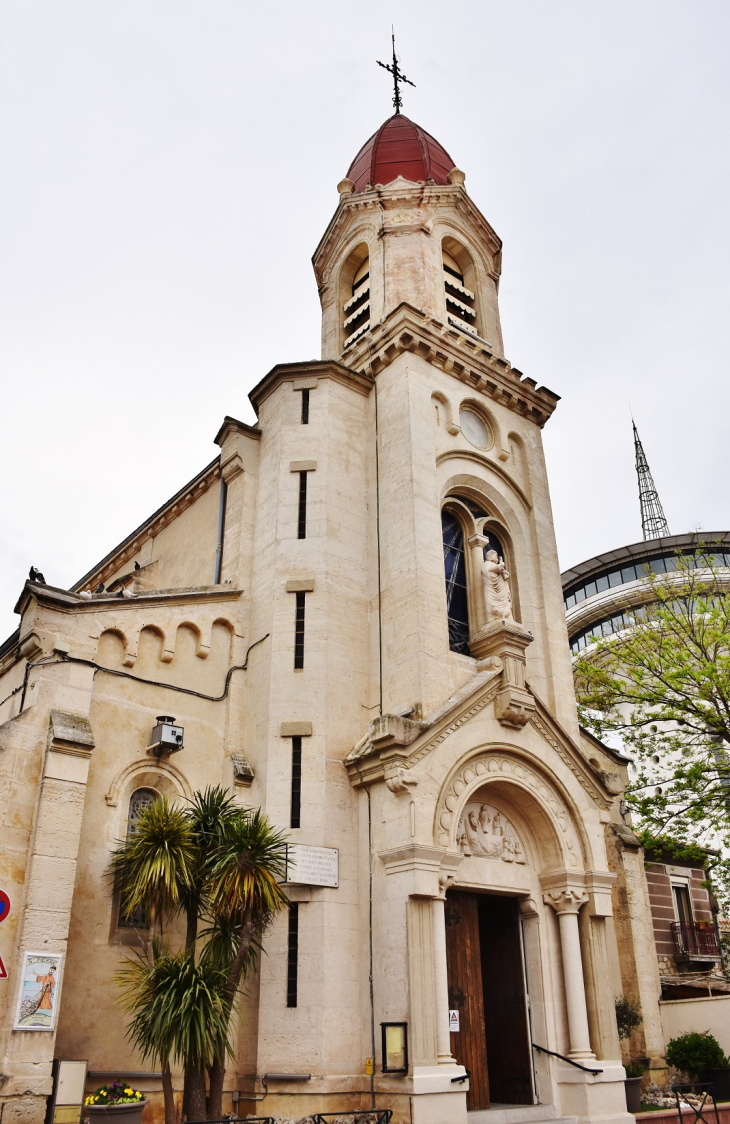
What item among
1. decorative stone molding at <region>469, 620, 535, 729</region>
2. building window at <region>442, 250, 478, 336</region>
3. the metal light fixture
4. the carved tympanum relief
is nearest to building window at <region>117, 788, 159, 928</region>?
the metal light fixture

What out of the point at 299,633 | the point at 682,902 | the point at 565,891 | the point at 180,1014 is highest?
the point at 299,633

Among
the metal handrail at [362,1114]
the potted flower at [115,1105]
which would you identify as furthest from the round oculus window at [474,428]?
the potted flower at [115,1105]

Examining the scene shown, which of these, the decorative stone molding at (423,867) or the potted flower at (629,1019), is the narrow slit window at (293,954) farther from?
the potted flower at (629,1019)

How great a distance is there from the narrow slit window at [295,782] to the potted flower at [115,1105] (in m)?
5.06

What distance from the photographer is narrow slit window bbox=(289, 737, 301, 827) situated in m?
16.4

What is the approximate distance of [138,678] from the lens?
53.9ft

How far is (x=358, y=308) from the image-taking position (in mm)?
25688

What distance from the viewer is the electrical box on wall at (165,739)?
1582cm

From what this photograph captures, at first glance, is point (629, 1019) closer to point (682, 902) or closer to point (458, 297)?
point (682, 902)

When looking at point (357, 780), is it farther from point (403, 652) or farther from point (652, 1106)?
point (652, 1106)

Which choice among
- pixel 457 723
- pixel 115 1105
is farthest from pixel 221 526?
pixel 115 1105

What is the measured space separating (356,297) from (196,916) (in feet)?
57.3

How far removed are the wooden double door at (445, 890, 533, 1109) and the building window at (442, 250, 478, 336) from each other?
1491 centimetres

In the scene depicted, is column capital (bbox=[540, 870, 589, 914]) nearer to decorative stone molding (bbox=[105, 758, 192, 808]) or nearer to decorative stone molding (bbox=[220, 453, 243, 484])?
decorative stone molding (bbox=[105, 758, 192, 808])
